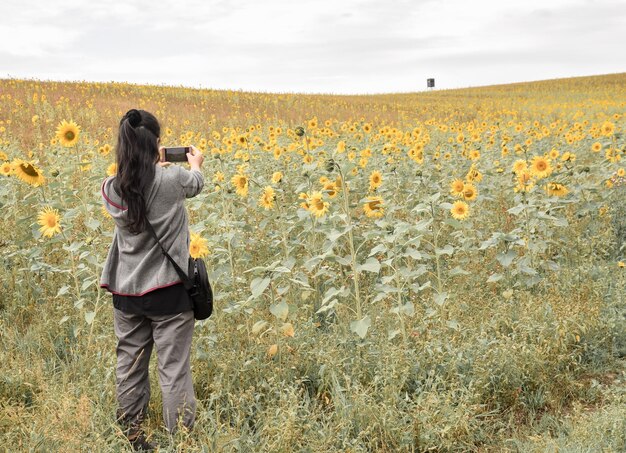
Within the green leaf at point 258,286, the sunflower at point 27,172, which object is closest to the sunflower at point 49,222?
the sunflower at point 27,172

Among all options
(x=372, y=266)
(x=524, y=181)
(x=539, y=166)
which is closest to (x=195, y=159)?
(x=372, y=266)

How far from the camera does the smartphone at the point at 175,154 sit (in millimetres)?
3006

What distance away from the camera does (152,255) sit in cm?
289

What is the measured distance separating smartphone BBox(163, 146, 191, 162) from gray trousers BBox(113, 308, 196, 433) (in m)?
0.77

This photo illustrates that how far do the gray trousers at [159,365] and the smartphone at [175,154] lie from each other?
30.5 inches

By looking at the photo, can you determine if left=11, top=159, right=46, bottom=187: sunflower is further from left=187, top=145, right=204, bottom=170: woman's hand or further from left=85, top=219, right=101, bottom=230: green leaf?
left=187, top=145, right=204, bottom=170: woman's hand

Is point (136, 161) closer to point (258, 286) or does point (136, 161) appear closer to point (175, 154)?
point (175, 154)

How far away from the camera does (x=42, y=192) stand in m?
5.27

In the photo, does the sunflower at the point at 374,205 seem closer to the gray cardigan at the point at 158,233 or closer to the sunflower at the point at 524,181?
the gray cardigan at the point at 158,233

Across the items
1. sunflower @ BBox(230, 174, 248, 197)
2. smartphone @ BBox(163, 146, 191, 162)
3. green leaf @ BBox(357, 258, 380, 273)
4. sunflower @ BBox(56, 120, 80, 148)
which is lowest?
green leaf @ BBox(357, 258, 380, 273)

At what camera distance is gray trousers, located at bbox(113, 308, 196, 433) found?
2.91m

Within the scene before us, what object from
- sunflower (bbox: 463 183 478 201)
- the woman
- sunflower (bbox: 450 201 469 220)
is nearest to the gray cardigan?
the woman

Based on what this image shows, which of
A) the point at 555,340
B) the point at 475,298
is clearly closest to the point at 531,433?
the point at 555,340

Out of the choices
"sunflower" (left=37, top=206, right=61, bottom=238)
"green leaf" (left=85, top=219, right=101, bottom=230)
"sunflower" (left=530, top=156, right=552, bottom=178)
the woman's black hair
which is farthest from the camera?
"sunflower" (left=530, top=156, right=552, bottom=178)
